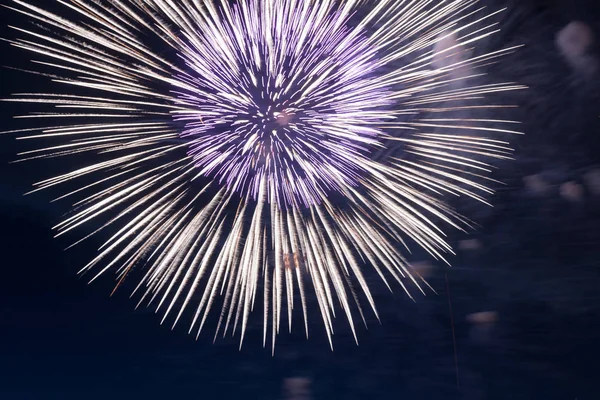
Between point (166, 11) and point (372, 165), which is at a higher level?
point (166, 11)

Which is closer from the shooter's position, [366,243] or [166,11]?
[166,11]

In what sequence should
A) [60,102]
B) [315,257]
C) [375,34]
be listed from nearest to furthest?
[60,102], [375,34], [315,257]

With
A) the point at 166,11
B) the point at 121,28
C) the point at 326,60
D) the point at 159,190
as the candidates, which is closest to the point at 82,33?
the point at 121,28

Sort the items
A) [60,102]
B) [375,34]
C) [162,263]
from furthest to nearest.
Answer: [162,263] → [375,34] → [60,102]

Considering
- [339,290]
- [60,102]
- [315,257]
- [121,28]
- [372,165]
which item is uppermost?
[121,28]

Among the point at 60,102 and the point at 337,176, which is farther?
the point at 337,176

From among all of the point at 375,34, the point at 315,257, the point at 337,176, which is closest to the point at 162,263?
the point at 315,257

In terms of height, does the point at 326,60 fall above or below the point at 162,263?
above

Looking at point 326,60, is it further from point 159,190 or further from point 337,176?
point 159,190

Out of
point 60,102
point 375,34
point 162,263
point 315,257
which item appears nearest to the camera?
point 60,102

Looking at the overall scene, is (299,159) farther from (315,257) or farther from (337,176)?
(315,257)
